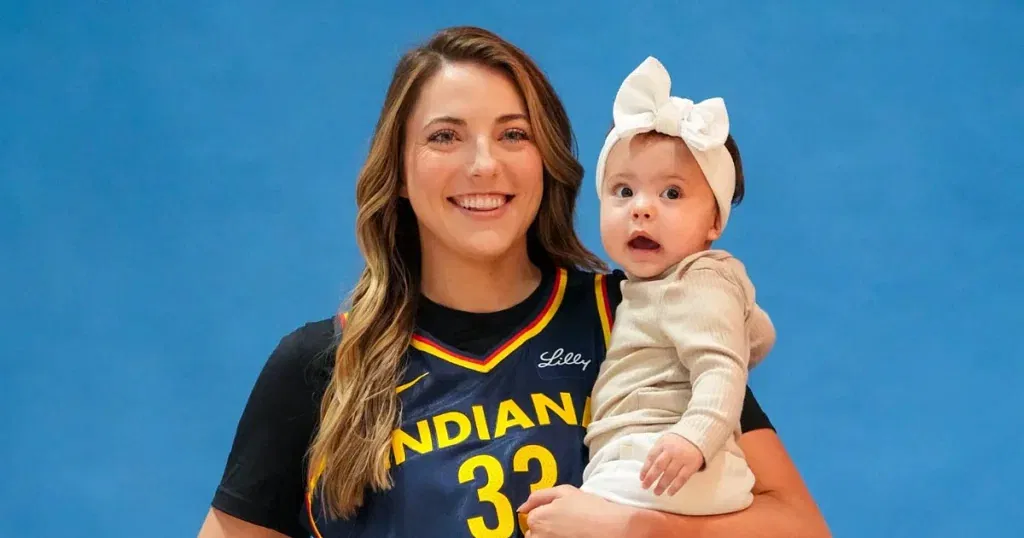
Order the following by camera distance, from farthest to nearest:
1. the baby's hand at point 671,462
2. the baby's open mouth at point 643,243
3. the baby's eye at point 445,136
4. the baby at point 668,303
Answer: the baby's eye at point 445,136
the baby's open mouth at point 643,243
the baby at point 668,303
the baby's hand at point 671,462

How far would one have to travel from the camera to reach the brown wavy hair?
5.64 feet

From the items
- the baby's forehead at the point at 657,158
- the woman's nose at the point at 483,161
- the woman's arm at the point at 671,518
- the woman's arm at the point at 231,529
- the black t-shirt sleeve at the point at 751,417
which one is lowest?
the woman's arm at the point at 231,529

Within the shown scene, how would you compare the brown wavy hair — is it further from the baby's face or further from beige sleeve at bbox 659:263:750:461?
beige sleeve at bbox 659:263:750:461

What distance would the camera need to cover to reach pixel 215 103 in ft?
9.95

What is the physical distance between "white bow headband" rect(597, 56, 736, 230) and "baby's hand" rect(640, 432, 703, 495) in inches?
13.4

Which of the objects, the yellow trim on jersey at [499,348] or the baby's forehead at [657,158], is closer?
the baby's forehead at [657,158]

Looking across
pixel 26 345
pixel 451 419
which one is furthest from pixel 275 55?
pixel 451 419

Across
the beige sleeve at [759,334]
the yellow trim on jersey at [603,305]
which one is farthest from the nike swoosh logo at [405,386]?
the beige sleeve at [759,334]

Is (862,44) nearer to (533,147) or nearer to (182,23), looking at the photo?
(533,147)

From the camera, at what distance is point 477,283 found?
1.88 meters

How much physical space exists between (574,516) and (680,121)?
0.52 metres

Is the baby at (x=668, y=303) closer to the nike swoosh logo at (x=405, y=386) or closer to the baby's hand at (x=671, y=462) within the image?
the baby's hand at (x=671, y=462)

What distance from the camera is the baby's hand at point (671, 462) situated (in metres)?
1.38

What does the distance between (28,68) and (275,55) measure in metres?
0.61
